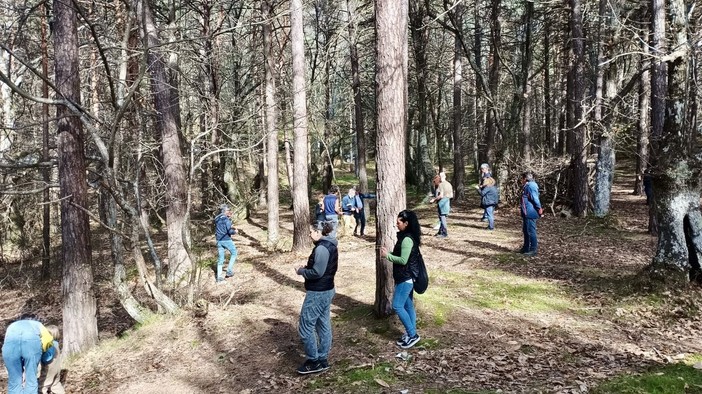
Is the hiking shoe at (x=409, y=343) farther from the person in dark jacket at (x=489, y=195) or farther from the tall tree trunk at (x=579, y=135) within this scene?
the tall tree trunk at (x=579, y=135)

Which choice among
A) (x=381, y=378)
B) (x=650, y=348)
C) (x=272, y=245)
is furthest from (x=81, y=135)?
(x=650, y=348)

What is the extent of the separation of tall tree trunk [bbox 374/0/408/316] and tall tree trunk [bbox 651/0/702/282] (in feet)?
13.7

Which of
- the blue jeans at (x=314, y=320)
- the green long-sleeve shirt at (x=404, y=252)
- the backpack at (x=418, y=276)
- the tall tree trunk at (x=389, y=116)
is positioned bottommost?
the blue jeans at (x=314, y=320)

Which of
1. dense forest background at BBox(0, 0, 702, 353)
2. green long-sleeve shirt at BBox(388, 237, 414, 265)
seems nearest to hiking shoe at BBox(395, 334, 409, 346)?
dense forest background at BBox(0, 0, 702, 353)

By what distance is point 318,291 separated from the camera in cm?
568

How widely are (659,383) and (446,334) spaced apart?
2.51 m

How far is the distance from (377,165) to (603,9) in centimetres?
1118

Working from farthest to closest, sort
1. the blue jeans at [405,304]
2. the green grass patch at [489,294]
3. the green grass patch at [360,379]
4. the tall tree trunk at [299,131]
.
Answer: the tall tree trunk at [299,131] < the green grass patch at [489,294] < the blue jeans at [405,304] < the green grass patch at [360,379]

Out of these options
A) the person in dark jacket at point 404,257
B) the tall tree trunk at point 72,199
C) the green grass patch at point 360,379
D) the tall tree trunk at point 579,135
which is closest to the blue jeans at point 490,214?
the tall tree trunk at point 579,135

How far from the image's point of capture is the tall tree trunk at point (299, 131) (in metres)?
A: 12.1

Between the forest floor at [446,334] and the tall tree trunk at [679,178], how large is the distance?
0.51 m

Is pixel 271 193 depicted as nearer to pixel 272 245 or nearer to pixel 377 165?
pixel 272 245

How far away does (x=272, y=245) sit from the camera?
46.5 ft

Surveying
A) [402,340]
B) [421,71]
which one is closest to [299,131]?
[402,340]
